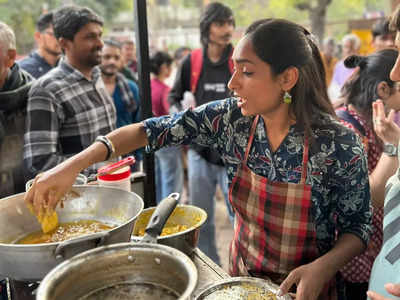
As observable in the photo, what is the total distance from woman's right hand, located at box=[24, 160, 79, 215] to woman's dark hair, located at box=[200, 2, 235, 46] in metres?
2.55

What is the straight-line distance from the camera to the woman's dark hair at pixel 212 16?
131 inches

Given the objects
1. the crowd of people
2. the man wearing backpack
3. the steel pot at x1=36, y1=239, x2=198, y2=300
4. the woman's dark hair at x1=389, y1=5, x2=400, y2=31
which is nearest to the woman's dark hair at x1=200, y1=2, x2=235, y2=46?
the man wearing backpack

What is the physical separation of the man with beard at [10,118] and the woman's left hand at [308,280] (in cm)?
151

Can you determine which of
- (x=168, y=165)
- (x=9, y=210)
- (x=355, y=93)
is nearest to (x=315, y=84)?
(x=355, y=93)

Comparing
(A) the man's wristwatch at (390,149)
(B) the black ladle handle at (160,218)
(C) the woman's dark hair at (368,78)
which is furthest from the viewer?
(C) the woman's dark hair at (368,78)

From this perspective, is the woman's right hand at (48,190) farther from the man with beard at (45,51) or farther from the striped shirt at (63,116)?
the man with beard at (45,51)

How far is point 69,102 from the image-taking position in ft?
7.38

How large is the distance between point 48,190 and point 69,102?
1.26m

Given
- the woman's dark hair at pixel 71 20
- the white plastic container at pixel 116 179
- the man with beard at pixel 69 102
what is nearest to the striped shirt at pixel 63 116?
the man with beard at pixel 69 102

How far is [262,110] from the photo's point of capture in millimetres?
1332

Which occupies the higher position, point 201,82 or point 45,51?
point 45,51

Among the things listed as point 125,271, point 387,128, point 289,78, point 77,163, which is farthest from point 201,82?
A: point 125,271

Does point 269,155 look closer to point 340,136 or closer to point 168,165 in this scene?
point 340,136

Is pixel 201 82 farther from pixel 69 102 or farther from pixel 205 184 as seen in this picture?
pixel 69 102
